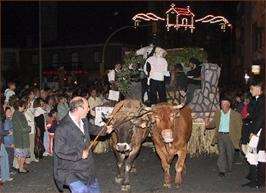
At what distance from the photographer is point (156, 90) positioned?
14.8 m

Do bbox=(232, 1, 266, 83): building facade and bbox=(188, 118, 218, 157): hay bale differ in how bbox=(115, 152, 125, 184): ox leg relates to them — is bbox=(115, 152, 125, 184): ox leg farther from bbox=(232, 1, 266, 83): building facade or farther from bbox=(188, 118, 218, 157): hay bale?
bbox=(232, 1, 266, 83): building facade

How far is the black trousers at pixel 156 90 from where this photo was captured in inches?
580

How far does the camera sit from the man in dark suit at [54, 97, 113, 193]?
6.95 meters

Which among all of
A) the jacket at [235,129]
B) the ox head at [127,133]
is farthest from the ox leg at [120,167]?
the jacket at [235,129]

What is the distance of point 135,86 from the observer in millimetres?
15727

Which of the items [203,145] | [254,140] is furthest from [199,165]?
[254,140]

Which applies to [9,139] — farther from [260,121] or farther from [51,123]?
[260,121]

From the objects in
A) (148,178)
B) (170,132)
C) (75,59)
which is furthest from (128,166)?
(75,59)

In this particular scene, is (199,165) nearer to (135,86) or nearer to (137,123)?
(135,86)

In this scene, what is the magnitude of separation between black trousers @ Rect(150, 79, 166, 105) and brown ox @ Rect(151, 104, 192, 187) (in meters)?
2.00

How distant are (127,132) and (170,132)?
0.89 metres

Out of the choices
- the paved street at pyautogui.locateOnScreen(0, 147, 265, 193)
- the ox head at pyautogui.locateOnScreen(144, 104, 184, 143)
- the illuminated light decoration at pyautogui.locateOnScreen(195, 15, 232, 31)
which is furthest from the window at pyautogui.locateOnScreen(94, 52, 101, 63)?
the ox head at pyautogui.locateOnScreen(144, 104, 184, 143)

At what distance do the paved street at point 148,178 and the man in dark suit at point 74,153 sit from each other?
173 inches

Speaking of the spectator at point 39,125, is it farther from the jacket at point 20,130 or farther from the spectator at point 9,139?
the spectator at point 9,139
